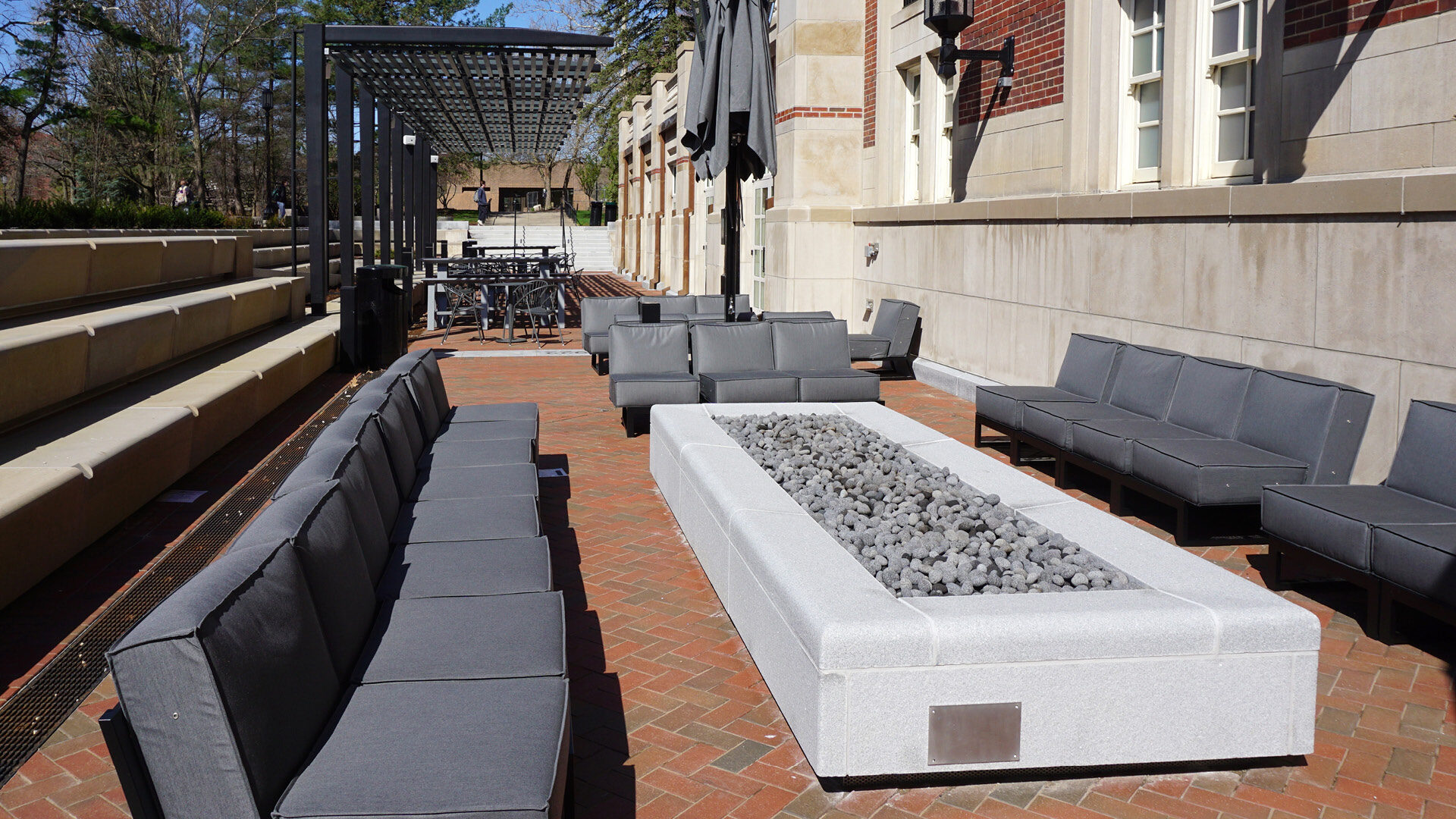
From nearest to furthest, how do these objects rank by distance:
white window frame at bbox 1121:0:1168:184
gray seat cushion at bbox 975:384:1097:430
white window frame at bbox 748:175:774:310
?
gray seat cushion at bbox 975:384:1097:430
white window frame at bbox 1121:0:1168:184
white window frame at bbox 748:175:774:310

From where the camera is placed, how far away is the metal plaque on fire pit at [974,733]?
3.63m

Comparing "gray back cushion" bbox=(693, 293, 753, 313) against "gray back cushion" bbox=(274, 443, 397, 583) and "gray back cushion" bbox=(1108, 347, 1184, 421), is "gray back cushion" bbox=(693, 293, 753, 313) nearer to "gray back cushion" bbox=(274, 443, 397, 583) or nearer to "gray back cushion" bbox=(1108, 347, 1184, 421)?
"gray back cushion" bbox=(1108, 347, 1184, 421)

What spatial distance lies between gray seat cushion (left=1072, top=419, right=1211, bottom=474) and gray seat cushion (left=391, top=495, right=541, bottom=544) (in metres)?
3.31

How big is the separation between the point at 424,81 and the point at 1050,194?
11.9m

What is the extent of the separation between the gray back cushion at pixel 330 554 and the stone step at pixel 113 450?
215 cm

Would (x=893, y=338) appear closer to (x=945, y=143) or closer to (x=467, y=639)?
(x=945, y=143)

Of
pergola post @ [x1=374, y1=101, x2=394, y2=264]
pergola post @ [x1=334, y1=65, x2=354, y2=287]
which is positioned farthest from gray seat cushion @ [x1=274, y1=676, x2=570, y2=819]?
pergola post @ [x1=374, y1=101, x2=394, y2=264]

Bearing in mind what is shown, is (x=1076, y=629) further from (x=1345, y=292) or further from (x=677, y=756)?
(x=1345, y=292)

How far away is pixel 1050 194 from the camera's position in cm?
1070

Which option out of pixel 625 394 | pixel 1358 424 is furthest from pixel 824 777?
pixel 625 394

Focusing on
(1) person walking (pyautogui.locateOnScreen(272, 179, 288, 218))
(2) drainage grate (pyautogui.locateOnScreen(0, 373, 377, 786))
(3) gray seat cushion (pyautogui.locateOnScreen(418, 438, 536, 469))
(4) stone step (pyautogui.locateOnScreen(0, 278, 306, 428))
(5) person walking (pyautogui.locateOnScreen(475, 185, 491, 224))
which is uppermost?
(5) person walking (pyautogui.locateOnScreen(475, 185, 491, 224))

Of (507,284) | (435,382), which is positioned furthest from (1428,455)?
(507,284)

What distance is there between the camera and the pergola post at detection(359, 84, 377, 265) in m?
18.3

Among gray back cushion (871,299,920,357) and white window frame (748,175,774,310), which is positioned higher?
white window frame (748,175,774,310)
